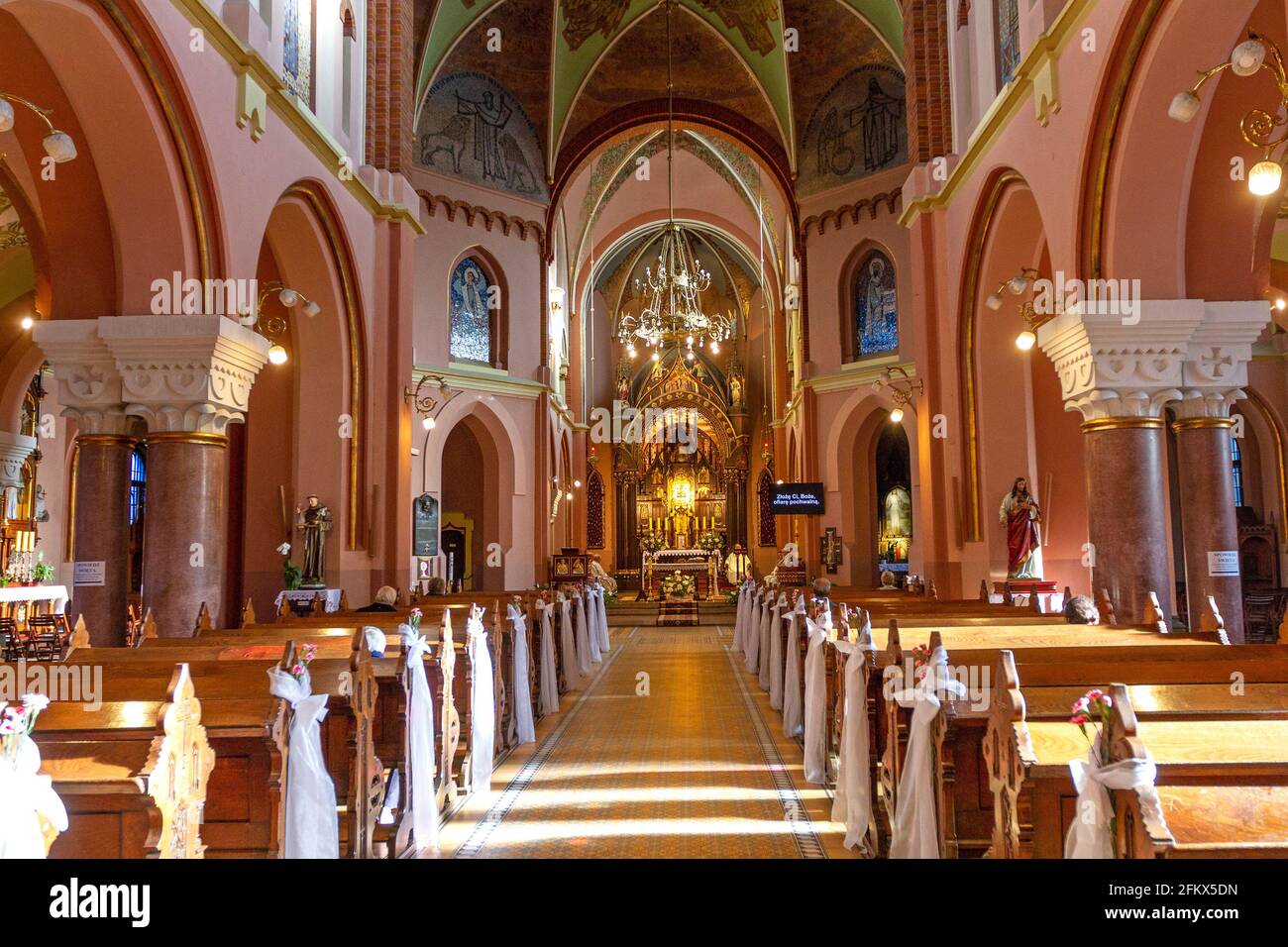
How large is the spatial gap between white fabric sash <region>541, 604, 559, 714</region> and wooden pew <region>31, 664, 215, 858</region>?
226 inches

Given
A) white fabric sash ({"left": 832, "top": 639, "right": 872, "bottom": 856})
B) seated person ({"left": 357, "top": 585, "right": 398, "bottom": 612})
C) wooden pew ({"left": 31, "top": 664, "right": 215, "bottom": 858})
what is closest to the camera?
wooden pew ({"left": 31, "top": 664, "right": 215, "bottom": 858})

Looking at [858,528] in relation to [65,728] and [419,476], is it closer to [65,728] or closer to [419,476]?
[419,476]

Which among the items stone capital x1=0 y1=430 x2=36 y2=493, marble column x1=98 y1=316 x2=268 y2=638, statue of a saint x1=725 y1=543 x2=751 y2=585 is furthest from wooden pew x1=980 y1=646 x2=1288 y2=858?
statue of a saint x1=725 y1=543 x2=751 y2=585

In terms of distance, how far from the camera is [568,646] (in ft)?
34.3

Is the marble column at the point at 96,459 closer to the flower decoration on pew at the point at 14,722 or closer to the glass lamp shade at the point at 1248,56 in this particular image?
the flower decoration on pew at the point at 14,722

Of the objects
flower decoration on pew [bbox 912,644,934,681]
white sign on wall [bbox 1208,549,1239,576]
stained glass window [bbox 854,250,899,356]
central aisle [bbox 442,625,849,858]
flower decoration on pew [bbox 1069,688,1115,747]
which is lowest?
central aisle [bbox 442,625,849,858]

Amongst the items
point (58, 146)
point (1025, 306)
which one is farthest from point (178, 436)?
point (1025, 306)

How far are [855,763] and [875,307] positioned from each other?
1540 centimetres

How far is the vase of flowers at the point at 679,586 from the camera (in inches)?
859

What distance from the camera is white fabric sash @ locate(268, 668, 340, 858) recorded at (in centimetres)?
348

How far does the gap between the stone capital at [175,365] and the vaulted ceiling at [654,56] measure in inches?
434

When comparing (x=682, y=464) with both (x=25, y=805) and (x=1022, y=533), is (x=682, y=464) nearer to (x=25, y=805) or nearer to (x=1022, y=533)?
(x=1022, y=533)

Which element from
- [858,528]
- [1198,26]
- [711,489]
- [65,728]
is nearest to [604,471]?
[711,489]

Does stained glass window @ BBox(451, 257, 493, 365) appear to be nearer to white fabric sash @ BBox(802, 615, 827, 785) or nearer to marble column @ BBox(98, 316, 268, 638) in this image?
marble column @ BBox(98, 316, 268, 638)
